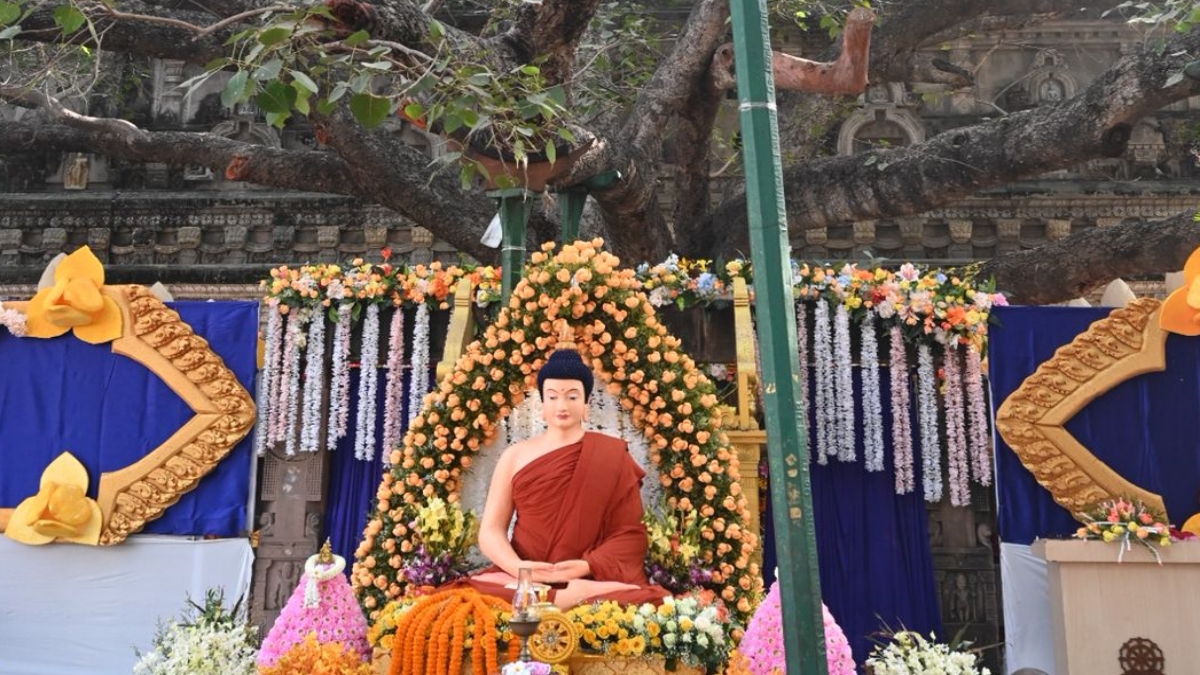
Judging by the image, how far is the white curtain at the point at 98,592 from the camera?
299 inches

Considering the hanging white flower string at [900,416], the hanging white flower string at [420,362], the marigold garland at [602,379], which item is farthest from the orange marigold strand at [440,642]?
the hanging white flower string at [900,416]

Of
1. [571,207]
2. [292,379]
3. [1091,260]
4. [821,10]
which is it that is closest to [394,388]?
[292,379]

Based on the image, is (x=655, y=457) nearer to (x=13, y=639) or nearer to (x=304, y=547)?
(x=304, y=547)

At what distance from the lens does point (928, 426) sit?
7.73 meters

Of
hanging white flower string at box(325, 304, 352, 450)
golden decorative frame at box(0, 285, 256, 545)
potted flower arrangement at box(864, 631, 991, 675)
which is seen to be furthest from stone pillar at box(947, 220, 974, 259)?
golden decorative frame at box(0, 285, 256, 545)

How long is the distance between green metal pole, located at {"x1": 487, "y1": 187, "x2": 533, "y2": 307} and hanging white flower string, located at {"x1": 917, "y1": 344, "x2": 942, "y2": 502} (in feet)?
9.46

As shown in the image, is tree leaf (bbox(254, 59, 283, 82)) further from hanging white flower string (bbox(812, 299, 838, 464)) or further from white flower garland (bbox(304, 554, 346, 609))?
hanging white flower string (bbox(812, 299, 838, 464))

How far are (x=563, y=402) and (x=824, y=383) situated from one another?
2.36 metres

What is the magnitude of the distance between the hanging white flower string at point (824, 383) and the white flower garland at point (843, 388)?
4 centimetres

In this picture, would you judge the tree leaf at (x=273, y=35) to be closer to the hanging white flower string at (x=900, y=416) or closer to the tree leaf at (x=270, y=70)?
the tree leaf at (x=270, y=70)

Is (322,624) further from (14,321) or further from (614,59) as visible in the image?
(614,59)

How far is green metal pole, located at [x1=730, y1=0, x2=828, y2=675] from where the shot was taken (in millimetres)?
4262

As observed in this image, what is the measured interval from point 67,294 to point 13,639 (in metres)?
2.38

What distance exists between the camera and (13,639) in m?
7.64
